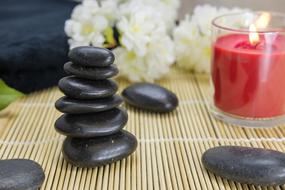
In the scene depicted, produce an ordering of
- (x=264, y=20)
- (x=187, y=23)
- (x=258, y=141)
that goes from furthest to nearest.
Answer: (x=187, y=23) → (x=264, y=20) → (x=258, y=141)

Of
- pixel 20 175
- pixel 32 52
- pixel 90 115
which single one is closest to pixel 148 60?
pixel 32 52

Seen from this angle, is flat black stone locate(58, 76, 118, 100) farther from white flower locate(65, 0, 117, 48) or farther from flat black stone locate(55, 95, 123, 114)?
white flower locate(65, 0, 117, 48)

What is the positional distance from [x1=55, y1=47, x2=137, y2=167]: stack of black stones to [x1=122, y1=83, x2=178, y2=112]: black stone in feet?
0.55

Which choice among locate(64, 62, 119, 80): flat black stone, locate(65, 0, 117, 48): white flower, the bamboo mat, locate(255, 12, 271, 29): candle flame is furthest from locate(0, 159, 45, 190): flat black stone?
locate(255, 12, 271, 29): candle flame

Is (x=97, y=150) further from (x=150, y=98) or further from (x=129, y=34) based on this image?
(x=129, y=34)

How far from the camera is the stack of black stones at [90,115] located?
56 centimetres

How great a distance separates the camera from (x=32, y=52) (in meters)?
0.81

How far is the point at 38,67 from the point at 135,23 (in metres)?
0.21

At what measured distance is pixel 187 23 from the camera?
3.09 feet

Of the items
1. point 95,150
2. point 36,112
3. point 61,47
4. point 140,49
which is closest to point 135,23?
point 140,49

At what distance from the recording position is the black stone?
74 centimetres

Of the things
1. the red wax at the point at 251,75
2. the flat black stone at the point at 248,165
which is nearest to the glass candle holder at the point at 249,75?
the red wax at the point at 251,75

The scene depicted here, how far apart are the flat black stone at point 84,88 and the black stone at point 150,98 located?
0.17 m

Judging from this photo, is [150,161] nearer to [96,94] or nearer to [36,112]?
[96,94]
